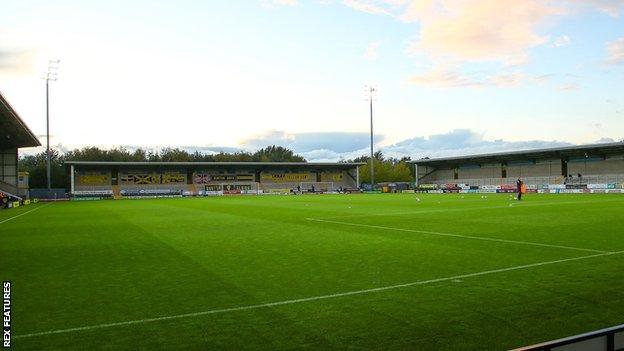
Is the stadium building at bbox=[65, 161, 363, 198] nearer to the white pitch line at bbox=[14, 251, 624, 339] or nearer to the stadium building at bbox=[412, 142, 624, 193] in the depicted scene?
the stadium building at bbox=[412, 142, 624, 193]

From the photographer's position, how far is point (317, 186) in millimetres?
95938

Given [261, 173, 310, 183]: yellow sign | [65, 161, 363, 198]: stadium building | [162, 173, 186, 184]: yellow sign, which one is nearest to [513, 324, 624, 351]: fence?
[65, 161, 363, 198]: stadium building

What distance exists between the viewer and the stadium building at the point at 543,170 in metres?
60.5

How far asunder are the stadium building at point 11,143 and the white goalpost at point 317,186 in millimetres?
46158

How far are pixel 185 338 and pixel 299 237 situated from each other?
33.8 feet

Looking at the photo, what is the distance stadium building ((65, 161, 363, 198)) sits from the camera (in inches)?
3132

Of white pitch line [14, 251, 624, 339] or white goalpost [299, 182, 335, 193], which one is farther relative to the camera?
white goalpost [299, 182, 335, 193]

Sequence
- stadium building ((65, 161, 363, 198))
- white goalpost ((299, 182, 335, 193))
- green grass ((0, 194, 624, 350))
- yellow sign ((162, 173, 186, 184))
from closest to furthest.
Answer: green grass ((0, 194, 624, 350)) → stadium building ((65, 161, 363, 198)) → yellow sign ((162, 173, 186, 184)) → white goalpost ((299, 182, 335, 193))

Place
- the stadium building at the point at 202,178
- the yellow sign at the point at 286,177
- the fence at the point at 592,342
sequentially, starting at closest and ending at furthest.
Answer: the fence at the point at 592,342
the stadium building at the point at 202,178
the yellow sign at the point at 286,177

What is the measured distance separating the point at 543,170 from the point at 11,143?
69786 mm

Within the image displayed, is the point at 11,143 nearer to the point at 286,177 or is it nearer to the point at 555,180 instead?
the point at 286,177

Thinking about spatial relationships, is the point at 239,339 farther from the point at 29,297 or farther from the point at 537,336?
the point at 29,297

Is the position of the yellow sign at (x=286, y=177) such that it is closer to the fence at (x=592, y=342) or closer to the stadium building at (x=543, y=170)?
the stadium building at (x=543, y=170)

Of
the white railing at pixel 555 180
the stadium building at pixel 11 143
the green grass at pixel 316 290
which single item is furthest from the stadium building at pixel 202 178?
the green grass at pixel 316 290
